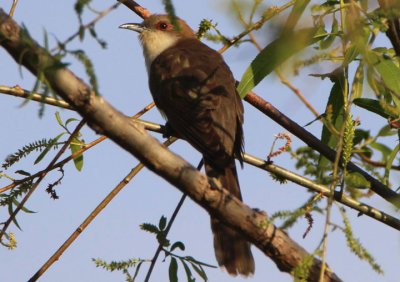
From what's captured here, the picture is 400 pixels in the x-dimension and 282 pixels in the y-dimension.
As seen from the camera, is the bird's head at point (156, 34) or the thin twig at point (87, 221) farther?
the bird's head at point (156, 34)

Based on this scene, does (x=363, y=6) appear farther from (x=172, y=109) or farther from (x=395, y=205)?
(x=172, y=109)

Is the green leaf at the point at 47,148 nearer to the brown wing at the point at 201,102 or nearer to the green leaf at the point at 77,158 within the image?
the green leaf at the point at 77,158

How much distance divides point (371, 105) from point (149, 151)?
184cm

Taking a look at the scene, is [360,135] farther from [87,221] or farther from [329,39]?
[87,221]

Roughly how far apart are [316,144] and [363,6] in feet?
4.09

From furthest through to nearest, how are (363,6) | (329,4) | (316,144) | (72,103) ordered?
1. (316,144)
2. (329,4)
3. (363,6)
4. (72,103)

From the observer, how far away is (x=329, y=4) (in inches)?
121

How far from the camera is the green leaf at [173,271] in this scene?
8.95 feet

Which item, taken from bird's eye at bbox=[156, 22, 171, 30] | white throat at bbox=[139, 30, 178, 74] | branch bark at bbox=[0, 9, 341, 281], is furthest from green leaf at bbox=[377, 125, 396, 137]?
bird's eye at bbox=[156, 22, 171, 30]

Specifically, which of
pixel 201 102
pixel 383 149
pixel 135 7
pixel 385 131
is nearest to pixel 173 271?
pixel 385 131

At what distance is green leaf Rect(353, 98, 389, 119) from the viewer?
3.34 metres

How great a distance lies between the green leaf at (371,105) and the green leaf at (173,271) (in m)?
1.51

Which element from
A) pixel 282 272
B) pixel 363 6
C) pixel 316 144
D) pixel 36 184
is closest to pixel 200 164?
pixel 316 144

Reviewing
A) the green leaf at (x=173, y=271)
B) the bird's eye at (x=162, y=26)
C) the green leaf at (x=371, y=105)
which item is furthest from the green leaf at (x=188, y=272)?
the bird's eye at (x=162, y=26)
